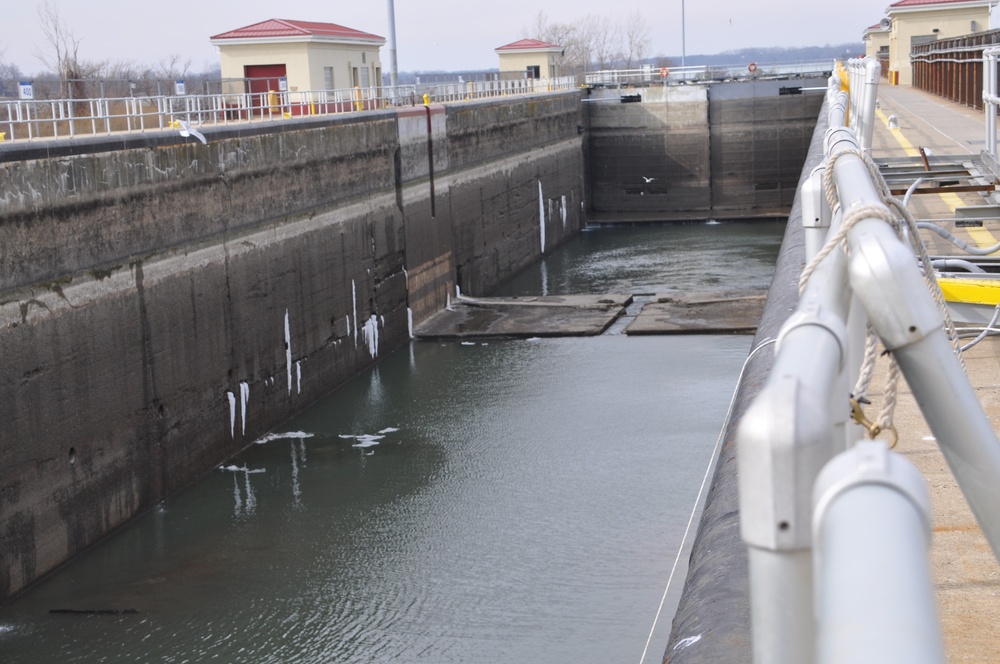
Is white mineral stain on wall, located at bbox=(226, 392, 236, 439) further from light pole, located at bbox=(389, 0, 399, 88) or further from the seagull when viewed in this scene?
light pole, located at bbox=(389, 0, 399, 88)

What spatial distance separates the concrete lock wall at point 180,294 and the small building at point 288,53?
6762 mm

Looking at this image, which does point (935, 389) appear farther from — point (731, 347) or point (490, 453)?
point (731, 347)

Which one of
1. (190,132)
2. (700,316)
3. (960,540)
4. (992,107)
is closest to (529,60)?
(700,316)

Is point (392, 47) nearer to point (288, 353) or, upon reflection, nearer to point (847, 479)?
point (288, 353)

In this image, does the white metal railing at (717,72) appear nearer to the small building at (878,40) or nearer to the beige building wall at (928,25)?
the beige building wall at (928,25)

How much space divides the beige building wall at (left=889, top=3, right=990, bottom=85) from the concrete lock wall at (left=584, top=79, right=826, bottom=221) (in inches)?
323

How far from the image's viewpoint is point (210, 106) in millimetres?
17266

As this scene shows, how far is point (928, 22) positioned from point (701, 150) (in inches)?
500

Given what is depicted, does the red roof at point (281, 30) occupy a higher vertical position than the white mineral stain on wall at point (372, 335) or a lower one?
higher

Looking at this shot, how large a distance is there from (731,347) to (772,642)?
54.2 ft

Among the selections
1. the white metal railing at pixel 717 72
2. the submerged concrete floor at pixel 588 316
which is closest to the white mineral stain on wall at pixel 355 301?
the submerged concrete floor at pixel 588 316

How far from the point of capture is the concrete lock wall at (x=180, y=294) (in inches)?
396

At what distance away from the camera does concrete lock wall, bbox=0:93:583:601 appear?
33.0ft

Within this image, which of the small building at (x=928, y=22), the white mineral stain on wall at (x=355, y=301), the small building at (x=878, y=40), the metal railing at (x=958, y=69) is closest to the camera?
the white mineral stain on wall at (x=355, y=301)
